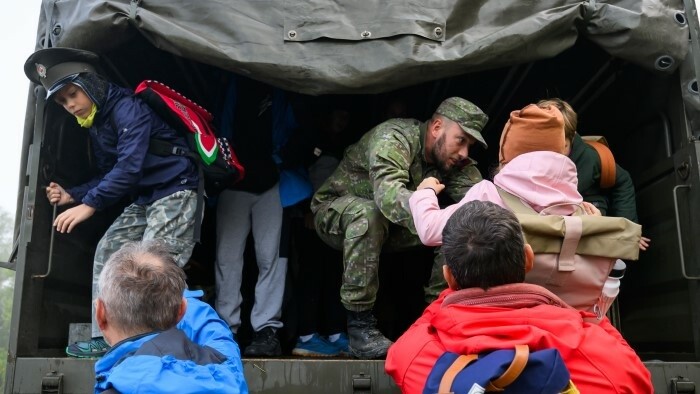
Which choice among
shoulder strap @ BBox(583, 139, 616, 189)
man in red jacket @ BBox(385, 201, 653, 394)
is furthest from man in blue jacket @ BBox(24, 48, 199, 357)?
shoulder strap @ BBox(583, 139, 616, 189)

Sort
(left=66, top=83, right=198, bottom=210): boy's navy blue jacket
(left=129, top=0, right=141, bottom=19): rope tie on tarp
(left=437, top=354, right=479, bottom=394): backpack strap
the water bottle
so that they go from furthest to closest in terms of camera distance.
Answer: (left=66, top=83, right=198, bottom=210): boy's navy blue jacket
(left=129, top=0, right=141, bottom=19): rope tie on tarp
the water bottle
(left=437, top=354, right=479, bottom=394): backpack strap

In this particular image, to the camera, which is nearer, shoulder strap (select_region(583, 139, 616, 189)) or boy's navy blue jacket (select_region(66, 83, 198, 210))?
boy's navy blue jacket (select_region(66, 83, 198, 210))

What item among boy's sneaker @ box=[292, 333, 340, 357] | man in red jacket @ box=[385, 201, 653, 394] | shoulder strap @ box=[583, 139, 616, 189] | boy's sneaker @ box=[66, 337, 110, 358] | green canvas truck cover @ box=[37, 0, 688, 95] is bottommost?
boy's sneaker @ box=[292, 333, 340, 357]

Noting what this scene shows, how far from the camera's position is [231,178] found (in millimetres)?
3402

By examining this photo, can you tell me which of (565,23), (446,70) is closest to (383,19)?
(446,70)

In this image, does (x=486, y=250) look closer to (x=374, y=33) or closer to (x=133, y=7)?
(x=374, y=33)

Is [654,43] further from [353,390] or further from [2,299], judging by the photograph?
[2,299]

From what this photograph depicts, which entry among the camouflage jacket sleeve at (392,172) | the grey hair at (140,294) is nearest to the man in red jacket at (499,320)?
the grey hair at (140,294)

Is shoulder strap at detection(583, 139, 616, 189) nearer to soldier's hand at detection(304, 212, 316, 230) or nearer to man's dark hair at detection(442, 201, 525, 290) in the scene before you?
soldier's hand at detection(304, 212, 316, 230)

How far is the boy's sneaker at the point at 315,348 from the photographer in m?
3.47

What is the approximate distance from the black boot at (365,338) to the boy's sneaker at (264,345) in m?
0.42

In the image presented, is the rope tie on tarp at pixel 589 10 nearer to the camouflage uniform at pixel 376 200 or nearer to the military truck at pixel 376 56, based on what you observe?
the military truck at pixel 376 56

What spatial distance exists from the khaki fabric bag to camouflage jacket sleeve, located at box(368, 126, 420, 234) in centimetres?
74

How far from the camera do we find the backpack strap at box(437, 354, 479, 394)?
66.8 inches
